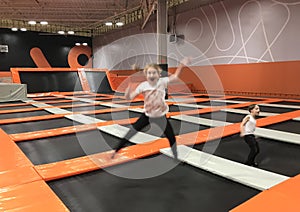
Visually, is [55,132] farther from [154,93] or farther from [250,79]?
[250,79]

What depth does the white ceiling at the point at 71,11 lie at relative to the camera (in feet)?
34.1

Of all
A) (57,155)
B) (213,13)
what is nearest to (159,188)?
(57,155)

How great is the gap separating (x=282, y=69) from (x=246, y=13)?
215 cm

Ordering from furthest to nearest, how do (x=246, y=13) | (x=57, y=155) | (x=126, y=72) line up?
(x=126, y=72)
(x=246, y=13)
(x=57, y=155)

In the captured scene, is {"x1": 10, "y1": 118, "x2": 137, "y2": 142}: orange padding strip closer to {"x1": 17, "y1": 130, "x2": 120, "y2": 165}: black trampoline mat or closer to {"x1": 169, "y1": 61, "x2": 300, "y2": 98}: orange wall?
{"x1": 17, "y1": 130, "x2": 120, "y2": 165}: black trampoline mat

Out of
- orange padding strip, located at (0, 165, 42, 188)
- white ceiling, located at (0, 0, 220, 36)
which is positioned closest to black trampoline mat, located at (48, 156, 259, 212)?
orange padding strip, located at (0, 165, 42, 188)

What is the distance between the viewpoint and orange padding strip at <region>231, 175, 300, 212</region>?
141cm

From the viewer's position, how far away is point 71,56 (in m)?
16.3

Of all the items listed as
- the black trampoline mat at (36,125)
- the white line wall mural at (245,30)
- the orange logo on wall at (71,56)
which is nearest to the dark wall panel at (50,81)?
the white line wall mural at (245,30)

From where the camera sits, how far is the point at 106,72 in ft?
33.3

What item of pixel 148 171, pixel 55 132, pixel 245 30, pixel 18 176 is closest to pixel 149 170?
pixel 148 171

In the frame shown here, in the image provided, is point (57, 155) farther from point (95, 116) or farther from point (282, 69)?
point (282, 69)

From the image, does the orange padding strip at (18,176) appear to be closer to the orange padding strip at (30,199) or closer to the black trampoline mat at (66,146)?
the orange padding strip at (30,199)

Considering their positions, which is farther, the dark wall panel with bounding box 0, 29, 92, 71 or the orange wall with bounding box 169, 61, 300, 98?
the dark wall panel with bounding box 0, 29, 92, 71
